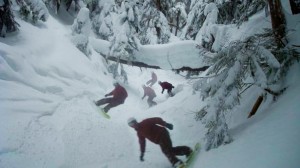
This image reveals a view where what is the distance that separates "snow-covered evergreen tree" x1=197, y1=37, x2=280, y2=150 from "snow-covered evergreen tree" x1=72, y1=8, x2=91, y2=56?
8.34 meters

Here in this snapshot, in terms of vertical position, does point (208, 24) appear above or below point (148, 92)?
above

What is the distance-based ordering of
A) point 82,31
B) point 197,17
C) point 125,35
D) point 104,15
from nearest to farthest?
point 125,35 → point 197,17 → point 82,31 → point 104,15

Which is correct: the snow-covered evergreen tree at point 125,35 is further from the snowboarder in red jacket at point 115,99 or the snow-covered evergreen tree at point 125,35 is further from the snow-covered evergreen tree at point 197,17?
the snow-covered evergreen tree at point 197,17

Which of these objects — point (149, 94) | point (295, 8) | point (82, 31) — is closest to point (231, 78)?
point (295, 8)

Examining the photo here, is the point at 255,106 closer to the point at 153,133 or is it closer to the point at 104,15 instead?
the point at 153,133

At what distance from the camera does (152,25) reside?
16188mm

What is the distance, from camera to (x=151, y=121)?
762 cm

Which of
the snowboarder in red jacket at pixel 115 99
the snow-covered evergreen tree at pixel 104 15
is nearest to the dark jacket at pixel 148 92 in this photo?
the snowboarder in red jacket at pixel 115 99

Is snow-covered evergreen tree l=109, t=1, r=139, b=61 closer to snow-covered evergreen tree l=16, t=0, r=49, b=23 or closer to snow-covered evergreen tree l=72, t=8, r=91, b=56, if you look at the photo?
snow-covered evergreen tree l=72, t=8, r=91, b=56

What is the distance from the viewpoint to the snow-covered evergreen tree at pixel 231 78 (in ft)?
18.9

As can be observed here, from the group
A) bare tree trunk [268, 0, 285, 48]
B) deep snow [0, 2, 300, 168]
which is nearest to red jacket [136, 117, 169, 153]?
deep snow [0, 2, 300, 168]

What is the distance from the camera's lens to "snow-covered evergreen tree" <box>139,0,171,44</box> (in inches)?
625

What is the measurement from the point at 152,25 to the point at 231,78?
10857 millimetres

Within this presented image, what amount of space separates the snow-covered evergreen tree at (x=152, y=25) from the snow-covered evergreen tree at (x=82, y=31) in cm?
336
